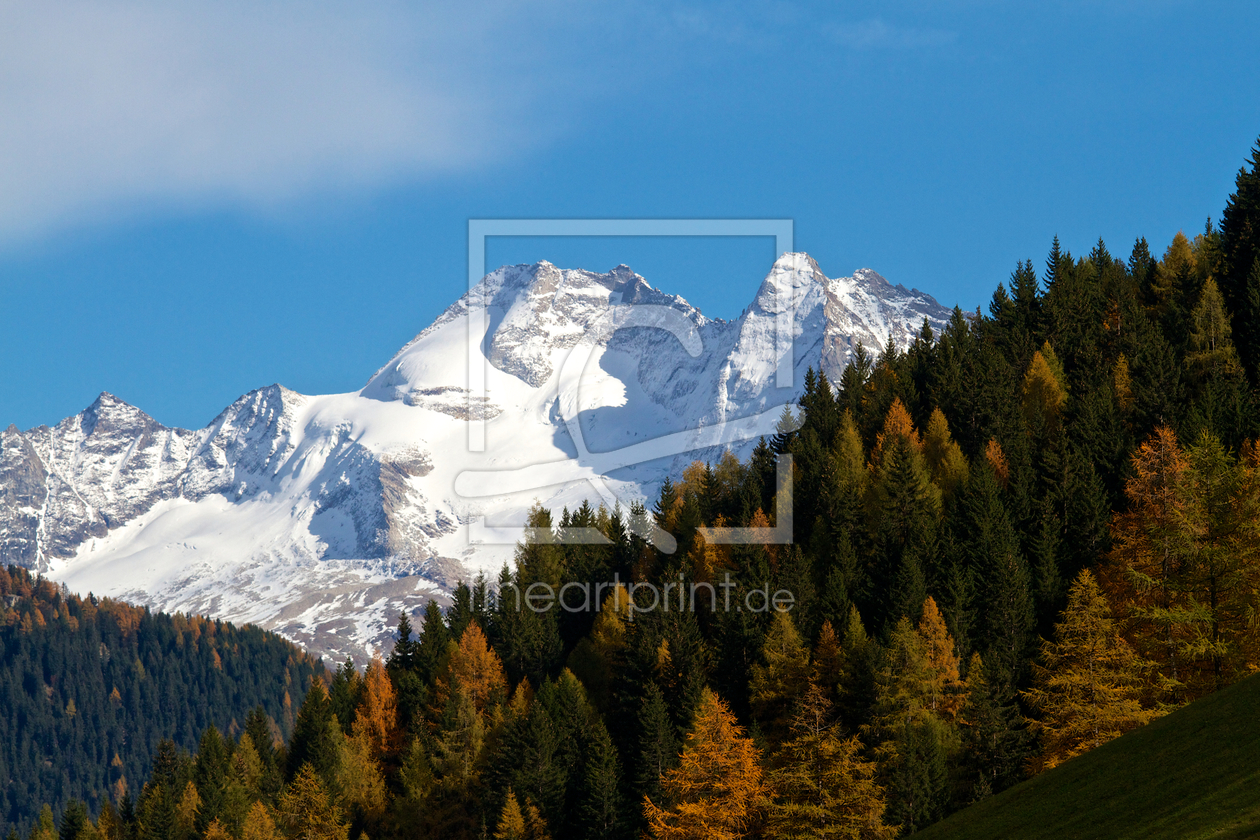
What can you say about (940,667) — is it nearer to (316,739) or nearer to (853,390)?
(853,390)

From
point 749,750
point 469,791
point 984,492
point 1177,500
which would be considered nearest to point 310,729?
point 469,791

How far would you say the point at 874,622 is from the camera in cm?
7256

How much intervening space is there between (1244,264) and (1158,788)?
70545 millimetres

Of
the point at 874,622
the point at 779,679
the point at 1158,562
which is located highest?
the point at 1158,562

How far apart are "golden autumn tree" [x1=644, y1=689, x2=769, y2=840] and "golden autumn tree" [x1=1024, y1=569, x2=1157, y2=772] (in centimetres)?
1263

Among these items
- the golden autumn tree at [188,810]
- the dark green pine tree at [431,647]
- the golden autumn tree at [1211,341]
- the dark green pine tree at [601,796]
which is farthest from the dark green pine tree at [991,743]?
the golden autumn tree at [188,810]

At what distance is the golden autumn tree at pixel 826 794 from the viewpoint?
5506 cm

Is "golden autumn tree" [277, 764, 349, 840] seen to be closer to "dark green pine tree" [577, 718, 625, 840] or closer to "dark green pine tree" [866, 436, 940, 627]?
"dark green pine tree" [577, 718, 625, 840]

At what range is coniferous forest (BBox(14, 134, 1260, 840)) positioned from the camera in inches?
2201

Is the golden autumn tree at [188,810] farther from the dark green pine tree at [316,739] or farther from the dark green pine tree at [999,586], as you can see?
the dark green pine tree at [999,586]

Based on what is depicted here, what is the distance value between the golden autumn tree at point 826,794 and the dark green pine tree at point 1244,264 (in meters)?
46.1

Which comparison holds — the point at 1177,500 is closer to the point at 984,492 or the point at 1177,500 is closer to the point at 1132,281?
the point at 984,492

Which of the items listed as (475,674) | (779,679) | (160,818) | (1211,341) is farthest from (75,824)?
(1211,341)

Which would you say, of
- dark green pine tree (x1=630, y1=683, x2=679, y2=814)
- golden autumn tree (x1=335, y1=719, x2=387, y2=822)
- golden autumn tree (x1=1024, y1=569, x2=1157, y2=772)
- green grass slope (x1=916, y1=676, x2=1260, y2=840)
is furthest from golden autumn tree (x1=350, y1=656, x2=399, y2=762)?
green grass slope (x1=916, y1=676, x2=1260, y2=840)
